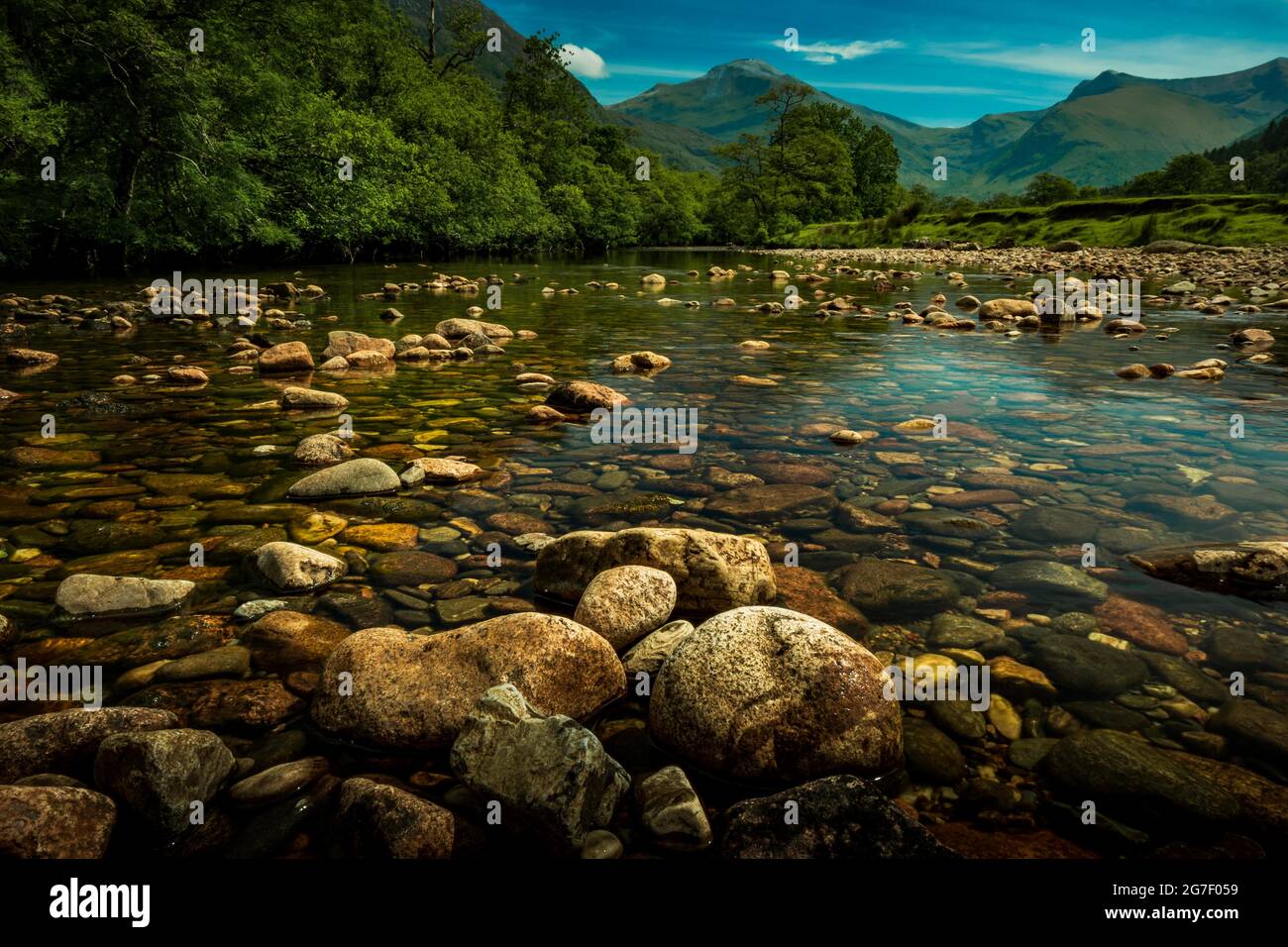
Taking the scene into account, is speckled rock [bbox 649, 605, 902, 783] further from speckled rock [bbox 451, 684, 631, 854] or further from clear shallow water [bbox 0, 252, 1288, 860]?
clear shallow water [bbox 0, 252, 1288, 860]

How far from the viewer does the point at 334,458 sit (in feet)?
22.2

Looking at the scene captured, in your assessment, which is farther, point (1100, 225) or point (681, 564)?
point (1100, 225)

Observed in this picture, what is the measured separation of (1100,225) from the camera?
59.9 meters

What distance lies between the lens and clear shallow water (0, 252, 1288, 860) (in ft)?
14.8

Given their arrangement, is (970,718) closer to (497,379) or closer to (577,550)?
(577,550)

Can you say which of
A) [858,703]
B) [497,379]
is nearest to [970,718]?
[858,703]

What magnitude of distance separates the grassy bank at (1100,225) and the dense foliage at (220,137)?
1770 inches

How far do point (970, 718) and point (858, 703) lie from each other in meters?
0.65

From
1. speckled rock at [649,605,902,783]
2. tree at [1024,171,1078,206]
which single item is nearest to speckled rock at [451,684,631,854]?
speckled rock at [649,605,902,783]

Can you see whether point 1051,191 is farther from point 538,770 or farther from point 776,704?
point 538,770

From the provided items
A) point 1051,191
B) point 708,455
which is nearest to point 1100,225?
point 1051,191

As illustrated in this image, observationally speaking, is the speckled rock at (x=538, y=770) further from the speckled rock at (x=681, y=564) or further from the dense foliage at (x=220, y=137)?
the dense foliage at (x=220, y=137)

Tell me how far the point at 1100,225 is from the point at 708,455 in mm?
69467

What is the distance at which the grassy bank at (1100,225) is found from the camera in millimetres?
50969
